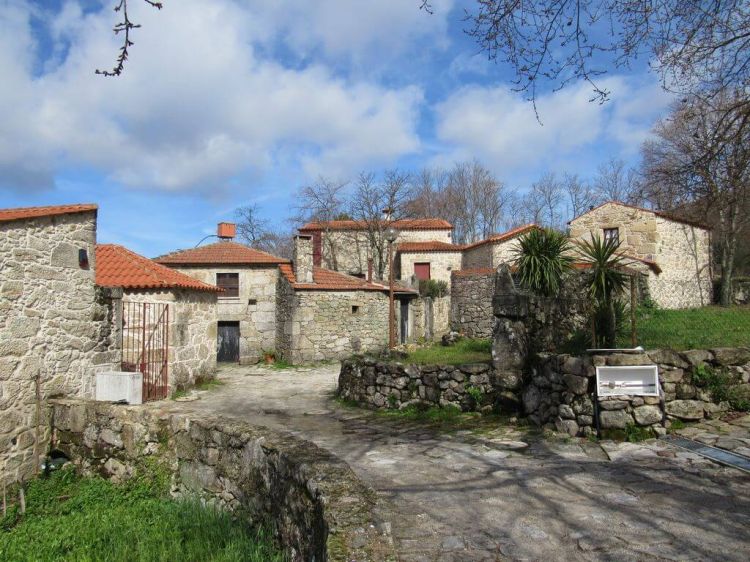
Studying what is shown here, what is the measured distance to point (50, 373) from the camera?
7.22m

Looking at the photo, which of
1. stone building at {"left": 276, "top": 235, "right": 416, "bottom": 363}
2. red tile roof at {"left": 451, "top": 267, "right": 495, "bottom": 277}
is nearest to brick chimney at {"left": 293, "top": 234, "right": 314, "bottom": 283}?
stone building at {"left": 276, "top": 235, "right": 416, "bottom": 363}

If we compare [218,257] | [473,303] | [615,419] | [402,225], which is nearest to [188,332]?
[218,257]

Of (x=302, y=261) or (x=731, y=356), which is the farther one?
(x=302, y=261)

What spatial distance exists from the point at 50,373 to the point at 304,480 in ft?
17.7

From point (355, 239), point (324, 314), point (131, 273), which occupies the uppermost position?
point (355, 239)

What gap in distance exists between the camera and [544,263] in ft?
30.4

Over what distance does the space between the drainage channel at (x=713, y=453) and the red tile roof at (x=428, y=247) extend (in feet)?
73.2

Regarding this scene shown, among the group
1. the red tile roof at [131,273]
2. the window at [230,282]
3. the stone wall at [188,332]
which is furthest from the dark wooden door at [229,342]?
the red tile roof at [131,273]

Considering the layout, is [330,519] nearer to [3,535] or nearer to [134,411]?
[134,411]

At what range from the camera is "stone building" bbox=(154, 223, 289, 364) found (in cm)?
2038

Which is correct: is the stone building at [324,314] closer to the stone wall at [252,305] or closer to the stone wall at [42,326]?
the stone wall at [252,305]

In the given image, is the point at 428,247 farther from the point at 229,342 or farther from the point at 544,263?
the point at 544,263

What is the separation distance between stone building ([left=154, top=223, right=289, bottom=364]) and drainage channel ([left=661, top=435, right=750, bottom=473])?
16372 mm

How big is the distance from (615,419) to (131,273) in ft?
38.8
